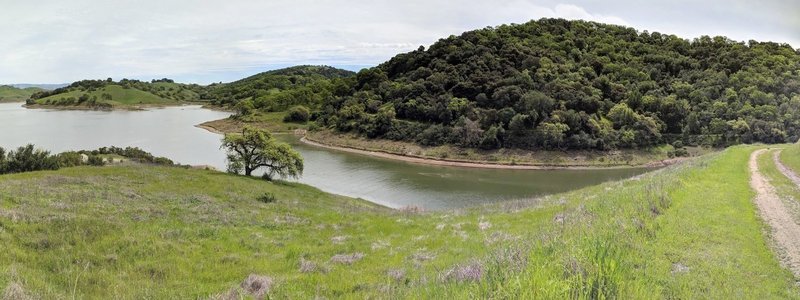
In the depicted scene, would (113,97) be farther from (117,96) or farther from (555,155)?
(555,155)

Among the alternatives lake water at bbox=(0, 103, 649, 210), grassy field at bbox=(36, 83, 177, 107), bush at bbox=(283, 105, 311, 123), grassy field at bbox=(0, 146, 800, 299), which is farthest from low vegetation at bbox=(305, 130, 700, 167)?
grassy field at bbox=(36, 83, 177, 107)

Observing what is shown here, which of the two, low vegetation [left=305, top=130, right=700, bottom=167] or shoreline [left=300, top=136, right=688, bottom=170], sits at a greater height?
low vegetation [left=305, top=130, right=700, bottom=167]

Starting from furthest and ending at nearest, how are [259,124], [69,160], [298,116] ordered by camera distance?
[298,116], [259,124], [69,160]

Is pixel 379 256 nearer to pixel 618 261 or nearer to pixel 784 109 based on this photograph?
pixel 618 261

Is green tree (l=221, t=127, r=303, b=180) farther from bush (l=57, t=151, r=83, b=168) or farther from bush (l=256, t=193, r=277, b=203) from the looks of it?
bush (l=256, t=193, r=277, b=203)

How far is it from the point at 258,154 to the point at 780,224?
37313 millimetres

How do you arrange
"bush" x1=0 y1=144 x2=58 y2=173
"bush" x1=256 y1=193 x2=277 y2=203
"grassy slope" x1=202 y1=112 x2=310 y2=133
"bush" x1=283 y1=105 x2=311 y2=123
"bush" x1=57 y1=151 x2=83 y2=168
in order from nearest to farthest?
"bush" x1=256 y1=193 x2=277 y2=203
"bush" x1=0 y1=144 x2=58 y2=173
"bush" x1=57 y1=151 x2=83 y2=168
"grassy slope" x1=202 y1=112 x2=310 y2=133
"bush" x1=283 y1=105 x2=311 y2=123

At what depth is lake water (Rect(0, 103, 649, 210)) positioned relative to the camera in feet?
147

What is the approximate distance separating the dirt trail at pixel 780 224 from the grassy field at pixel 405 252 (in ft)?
0.95

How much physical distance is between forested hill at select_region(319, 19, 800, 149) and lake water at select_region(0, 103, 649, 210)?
429 inches

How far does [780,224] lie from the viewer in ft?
35.8

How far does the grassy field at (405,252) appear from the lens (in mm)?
5600

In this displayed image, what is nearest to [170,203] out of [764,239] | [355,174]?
[764,239]

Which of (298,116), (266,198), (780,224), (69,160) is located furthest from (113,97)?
A: (780,224)
